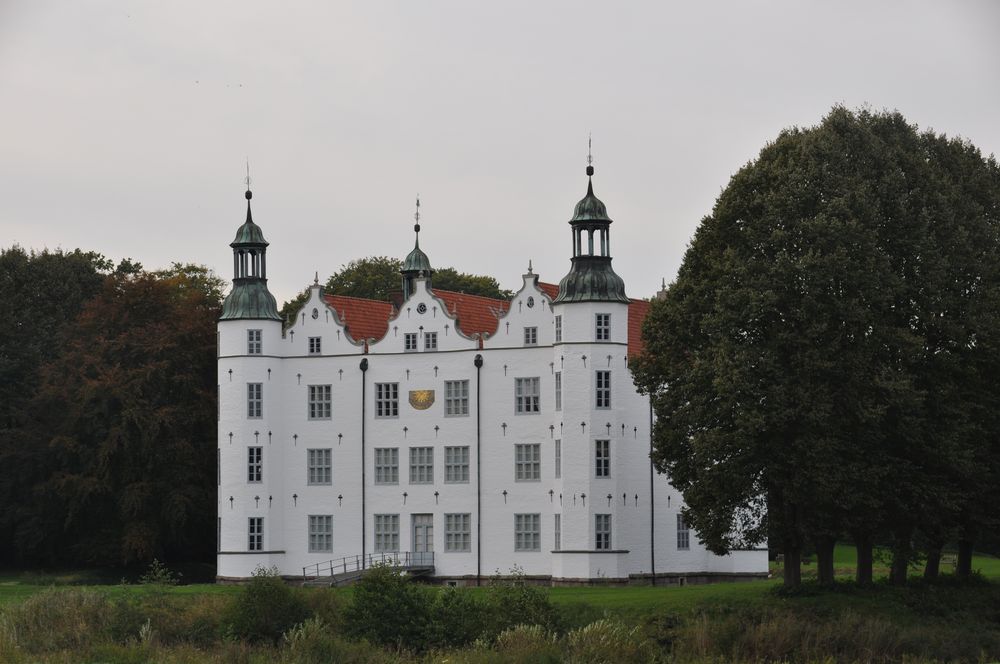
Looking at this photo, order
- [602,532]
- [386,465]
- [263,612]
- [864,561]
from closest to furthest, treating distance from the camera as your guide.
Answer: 1. [263,612]
2. [864,561]
3. [602,532]
4. [386,465]

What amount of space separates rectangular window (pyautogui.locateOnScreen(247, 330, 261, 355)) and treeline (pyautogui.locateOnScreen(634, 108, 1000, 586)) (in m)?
18.2

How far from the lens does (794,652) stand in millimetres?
40250

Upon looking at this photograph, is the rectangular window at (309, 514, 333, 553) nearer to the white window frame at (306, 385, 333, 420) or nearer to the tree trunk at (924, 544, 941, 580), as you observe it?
the white window frame at (306, 385, 333, 420)

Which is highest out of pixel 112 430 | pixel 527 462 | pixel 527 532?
pixel 112 430

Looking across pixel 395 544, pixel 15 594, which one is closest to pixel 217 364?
pixel 395 544

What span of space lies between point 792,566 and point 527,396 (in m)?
13.5

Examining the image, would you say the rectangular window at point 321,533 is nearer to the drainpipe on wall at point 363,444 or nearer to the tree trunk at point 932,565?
the drainpipe on wall at point 363,444

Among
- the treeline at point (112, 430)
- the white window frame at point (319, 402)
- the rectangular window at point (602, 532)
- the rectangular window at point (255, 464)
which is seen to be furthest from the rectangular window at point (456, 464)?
the treeline at point (112, 430)

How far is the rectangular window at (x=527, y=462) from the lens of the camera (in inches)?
2212

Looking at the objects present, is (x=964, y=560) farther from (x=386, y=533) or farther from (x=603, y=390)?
(x=386, y=533)

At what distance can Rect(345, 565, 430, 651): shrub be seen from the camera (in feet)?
133

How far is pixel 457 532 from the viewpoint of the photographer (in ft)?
188

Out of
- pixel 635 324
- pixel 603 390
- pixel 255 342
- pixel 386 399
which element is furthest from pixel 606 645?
pixel 255 342

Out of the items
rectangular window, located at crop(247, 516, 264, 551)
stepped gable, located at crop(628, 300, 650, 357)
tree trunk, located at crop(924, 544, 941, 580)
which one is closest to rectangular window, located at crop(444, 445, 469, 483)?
stepped gable, located at crop(628, 300, 650, 357)
